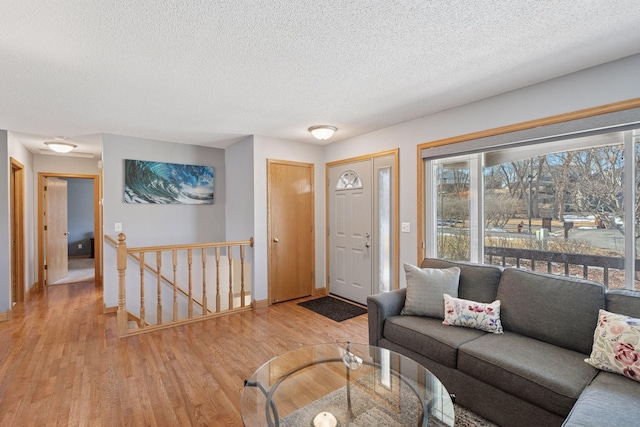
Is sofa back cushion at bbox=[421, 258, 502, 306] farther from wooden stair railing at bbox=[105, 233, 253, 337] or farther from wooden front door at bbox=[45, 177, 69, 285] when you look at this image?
wooden front door at bbox=[45, 177, 69, 285]

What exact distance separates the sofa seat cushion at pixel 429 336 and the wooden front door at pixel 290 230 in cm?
216

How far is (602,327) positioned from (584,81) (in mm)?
1723

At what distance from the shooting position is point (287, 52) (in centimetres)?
201

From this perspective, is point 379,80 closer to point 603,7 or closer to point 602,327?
point 603,7

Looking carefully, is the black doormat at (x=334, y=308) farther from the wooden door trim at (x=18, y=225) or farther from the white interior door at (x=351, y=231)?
the wooden door trim at (x=18, y=225)

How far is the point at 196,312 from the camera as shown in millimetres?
4887

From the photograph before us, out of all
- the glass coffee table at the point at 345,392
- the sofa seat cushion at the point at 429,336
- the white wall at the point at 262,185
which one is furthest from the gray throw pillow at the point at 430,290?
the white wall at the point at 262,185

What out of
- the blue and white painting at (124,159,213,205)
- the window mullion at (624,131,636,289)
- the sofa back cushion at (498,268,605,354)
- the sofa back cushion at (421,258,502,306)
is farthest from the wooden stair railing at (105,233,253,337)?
the window mullion at (624,131,636,289)

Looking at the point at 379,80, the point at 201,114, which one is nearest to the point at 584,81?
the point at 379,80

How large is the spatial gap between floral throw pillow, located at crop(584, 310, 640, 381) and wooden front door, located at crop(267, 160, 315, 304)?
3.29 metres

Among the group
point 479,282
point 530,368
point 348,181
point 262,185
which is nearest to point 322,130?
point 348,181

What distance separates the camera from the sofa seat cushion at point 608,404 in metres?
1.26

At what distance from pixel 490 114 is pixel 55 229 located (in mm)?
6914

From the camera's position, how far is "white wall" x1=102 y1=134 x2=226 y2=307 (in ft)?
13.2
